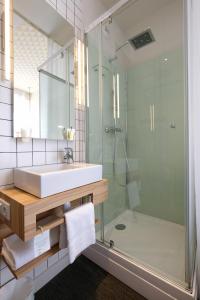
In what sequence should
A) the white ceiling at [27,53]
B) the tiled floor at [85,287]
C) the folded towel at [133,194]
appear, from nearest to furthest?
the white ceiling at [27,53]
the tiled floor at [85,287]
the folded towel at [133,194]

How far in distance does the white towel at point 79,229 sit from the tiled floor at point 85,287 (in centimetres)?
43

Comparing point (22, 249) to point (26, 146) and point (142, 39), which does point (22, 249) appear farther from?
point (142, 39)

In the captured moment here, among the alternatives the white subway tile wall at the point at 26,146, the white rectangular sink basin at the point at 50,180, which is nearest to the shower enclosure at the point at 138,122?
the white subway tile wall at the point at 26,146

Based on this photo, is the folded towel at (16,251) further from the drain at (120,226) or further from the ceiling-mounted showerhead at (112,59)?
the ceiling-mounted showerhead at (112,59)

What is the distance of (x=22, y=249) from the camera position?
2.81ft

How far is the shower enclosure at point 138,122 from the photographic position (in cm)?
167

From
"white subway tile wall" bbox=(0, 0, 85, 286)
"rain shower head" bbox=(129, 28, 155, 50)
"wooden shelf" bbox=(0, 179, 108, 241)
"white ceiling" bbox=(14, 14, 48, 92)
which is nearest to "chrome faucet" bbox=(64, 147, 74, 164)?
"white subway tile wall" bbox=(0, 0, 85, 286)

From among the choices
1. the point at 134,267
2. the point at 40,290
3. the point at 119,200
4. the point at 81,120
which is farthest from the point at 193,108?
the point at 40,290

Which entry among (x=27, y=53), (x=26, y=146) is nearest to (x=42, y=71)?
(x=27, y=53)

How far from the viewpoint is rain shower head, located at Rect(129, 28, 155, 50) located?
6.11 ft

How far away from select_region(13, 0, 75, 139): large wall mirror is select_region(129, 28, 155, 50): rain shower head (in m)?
0.83

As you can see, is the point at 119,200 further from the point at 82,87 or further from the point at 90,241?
the point at 82,87

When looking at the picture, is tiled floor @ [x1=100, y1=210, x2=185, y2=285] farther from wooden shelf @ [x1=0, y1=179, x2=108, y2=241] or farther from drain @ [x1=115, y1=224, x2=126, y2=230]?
wooden shelf @ [x1=0, y1=179, x2=108, y2=241]

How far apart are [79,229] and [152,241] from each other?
1.00m
